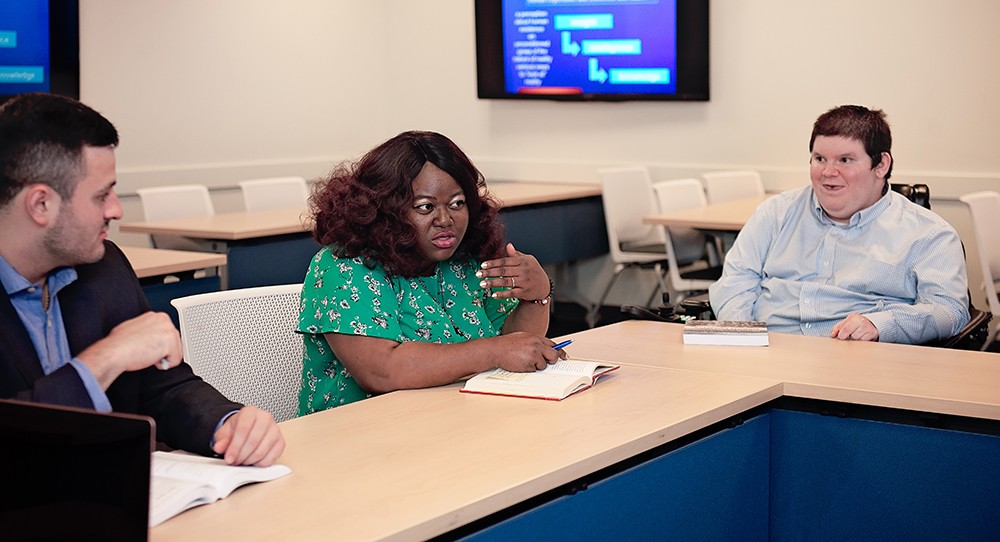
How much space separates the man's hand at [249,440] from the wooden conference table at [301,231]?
216 cm

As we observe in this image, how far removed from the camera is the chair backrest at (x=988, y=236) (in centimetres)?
478

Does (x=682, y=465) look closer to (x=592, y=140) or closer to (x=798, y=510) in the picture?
(x=798, y=510)

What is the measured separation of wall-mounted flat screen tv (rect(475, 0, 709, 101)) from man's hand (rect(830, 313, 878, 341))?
398 centimetres

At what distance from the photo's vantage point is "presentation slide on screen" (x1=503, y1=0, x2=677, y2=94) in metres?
6.92

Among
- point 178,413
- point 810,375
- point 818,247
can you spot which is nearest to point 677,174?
point 818,247

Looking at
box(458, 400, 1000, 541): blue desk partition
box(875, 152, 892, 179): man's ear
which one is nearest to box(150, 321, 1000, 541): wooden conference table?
box(458, 400, 1000, 541): blue desk partition

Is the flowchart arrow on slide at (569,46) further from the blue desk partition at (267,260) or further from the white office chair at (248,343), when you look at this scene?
the white office chair at (248,343)

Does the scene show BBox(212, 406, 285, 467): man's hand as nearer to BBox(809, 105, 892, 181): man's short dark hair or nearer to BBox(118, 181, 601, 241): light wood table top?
BBox(809, 105, 892, 181): man's short dark hair

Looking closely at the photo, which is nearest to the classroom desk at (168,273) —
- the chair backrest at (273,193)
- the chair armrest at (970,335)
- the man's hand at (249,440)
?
the chair backrest at (273,193)

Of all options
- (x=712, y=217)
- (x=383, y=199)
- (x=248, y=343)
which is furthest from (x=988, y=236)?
(x=248, y=343)

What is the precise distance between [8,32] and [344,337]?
4.03 meters

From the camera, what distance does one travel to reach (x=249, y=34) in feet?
24.2

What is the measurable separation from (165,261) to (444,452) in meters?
2.79

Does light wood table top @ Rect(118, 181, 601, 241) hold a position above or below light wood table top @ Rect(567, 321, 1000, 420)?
above
